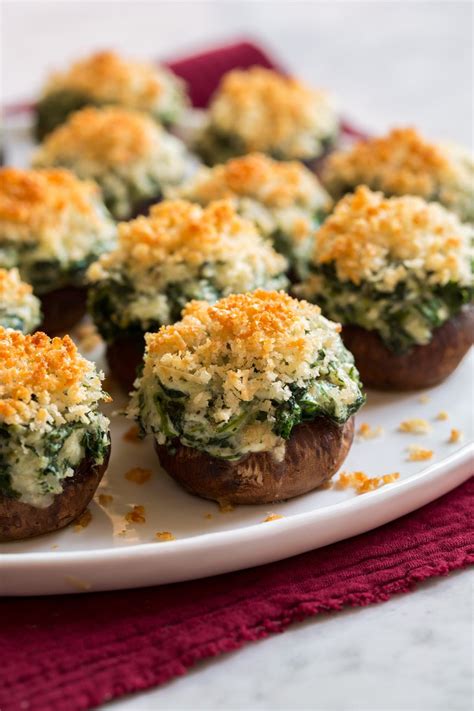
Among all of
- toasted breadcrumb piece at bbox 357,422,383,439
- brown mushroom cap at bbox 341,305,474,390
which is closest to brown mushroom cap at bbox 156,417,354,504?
toasted breadcrumb piece at bbox 357,422,383,439

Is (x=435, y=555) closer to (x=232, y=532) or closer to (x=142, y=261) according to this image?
(x=232, y=532)

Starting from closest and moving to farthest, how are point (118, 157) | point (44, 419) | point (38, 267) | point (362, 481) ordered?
point (44, 419) → point (362, 481) → point (38, 267) → point (118, 157)

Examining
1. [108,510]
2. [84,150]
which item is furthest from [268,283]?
[84,150]

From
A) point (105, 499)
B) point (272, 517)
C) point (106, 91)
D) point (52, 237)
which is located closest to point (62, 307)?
point (52, 237)

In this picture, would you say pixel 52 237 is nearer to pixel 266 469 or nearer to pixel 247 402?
pixel 247 402

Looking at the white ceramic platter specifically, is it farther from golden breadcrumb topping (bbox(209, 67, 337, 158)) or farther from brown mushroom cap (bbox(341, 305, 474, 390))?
golden breadcrumb topping (bbox(209, 67, 337, 158))

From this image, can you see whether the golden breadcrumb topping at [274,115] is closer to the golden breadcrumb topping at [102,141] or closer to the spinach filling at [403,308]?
the golden breadcrumb topping at [102,141]
